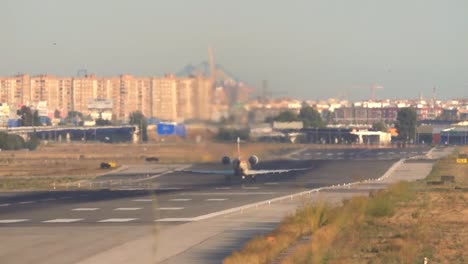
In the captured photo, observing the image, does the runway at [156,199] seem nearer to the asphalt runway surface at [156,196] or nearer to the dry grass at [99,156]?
the asphalt runway surface at [156,196]

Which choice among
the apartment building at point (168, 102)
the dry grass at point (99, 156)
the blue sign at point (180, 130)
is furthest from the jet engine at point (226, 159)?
the apartment building at point (168, 102)

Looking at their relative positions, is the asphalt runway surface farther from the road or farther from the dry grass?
the dry grass

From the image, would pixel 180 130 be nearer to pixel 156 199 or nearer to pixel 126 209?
pixel 156 199

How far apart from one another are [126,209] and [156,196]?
12.4 metres

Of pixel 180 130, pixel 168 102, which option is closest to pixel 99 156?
pixel 168 102

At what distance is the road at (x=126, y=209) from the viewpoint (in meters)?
40.2

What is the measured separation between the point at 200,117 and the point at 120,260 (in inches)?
1354

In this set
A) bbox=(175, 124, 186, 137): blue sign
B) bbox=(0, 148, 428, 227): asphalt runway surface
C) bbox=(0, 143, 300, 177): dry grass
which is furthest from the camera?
bbox=(0, 143, 300, 177): dry grass

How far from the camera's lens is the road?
40.2m

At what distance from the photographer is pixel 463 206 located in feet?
198

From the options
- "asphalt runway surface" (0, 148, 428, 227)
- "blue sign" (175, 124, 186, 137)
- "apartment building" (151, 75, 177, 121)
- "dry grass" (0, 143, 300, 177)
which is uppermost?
"apartment building" (151, 75, 177, 121)

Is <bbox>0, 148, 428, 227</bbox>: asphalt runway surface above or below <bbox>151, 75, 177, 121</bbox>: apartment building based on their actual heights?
below

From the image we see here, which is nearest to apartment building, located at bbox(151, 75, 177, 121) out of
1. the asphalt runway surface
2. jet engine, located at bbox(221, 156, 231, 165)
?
jet engine, located at bbox(221, 156, 231, 165)

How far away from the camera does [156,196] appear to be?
234 feet
